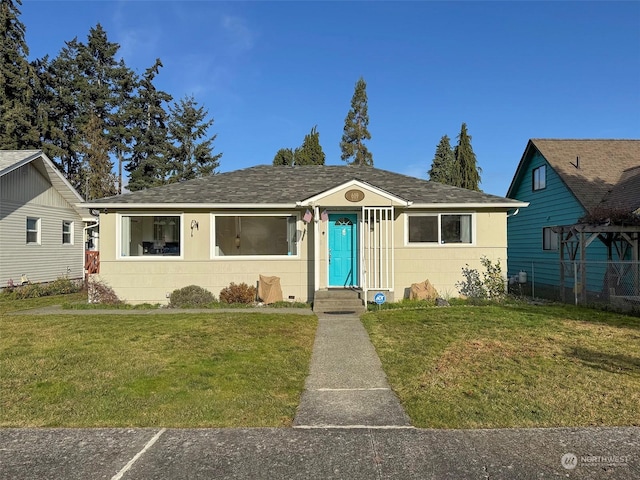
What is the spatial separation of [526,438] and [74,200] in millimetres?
A: 20472

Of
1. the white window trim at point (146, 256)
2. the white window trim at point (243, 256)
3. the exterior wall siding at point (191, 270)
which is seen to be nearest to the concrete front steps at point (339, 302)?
the exterior wall siding at point (191, 270)

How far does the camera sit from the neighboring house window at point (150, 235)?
12.1 metres

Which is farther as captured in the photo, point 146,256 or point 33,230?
point 33,230

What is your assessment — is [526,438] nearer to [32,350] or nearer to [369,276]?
[32,350]

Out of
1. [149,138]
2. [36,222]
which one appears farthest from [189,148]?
[36,222]

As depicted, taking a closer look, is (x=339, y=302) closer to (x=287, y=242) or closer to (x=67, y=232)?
(x=287, y=242)

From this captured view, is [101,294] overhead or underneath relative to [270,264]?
underneath

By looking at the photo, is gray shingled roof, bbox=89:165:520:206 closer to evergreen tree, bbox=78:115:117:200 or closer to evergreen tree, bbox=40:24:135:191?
evergreen tree, bbox=78:115:117:200

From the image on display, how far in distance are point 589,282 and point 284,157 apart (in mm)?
24083

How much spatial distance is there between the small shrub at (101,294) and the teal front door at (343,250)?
20.3 feet

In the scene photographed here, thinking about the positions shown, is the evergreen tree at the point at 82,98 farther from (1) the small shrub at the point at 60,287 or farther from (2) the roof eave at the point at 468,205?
(2) the roof eave at the point at 468,205

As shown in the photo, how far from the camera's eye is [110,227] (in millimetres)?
11992

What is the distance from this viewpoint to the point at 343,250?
12.1m

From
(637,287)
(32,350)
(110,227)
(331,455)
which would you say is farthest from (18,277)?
(637,287)
